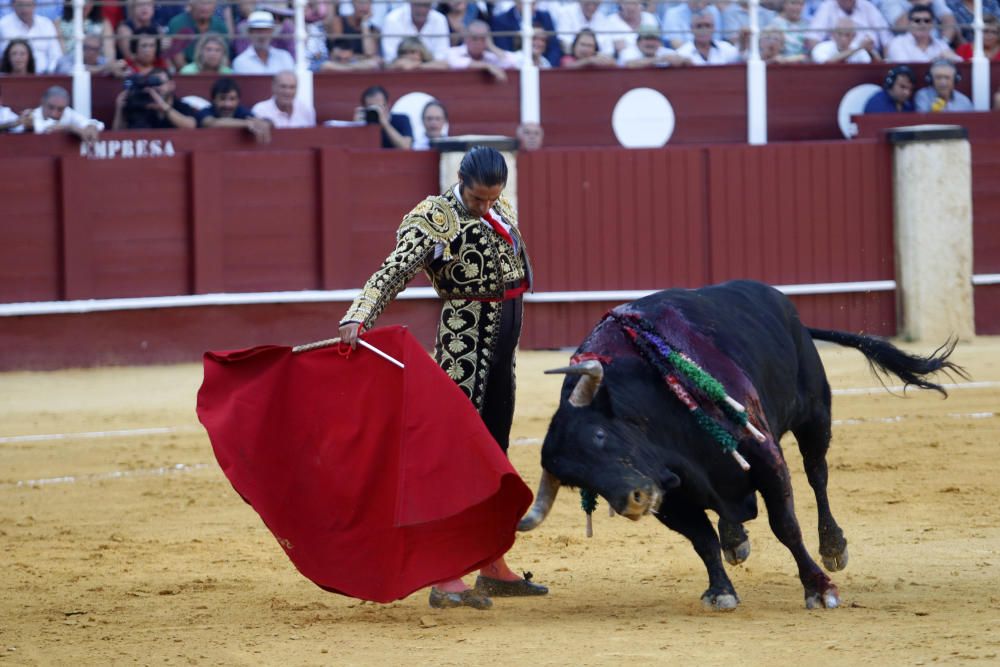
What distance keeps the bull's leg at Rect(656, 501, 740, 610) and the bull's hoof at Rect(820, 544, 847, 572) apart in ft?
1.38

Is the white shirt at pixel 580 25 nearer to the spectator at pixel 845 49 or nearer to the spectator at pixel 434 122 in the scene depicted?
the spectator at pixel 434 122

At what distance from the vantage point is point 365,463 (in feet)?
13.4

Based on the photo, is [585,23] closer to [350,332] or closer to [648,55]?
[648,55]

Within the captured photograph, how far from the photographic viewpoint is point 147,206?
368 inches

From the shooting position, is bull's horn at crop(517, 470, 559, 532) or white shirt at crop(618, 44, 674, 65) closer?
bull's horn at crop(517, 470, 559, 532)

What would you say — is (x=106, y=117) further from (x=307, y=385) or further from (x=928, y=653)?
(x=928, y=653)

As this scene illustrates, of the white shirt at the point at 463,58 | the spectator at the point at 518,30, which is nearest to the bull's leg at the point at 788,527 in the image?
the spectator at the point at 518,30

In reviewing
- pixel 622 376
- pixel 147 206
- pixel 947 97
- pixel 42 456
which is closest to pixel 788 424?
pixel 622 376

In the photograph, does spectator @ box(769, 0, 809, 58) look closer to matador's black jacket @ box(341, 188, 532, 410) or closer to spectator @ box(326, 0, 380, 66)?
spectator @ box(326, 0, 380, 66)

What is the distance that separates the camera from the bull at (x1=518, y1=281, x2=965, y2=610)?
3.80 meters

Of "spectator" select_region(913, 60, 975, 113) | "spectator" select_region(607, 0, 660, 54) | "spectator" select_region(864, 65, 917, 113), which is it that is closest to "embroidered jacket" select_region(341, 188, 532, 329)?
"spectator" select_region(607, 0, 660, 54)

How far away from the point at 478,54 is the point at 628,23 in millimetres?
1078

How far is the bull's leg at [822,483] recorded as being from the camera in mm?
4395

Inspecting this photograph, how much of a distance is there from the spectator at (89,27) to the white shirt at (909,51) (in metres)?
5.18
